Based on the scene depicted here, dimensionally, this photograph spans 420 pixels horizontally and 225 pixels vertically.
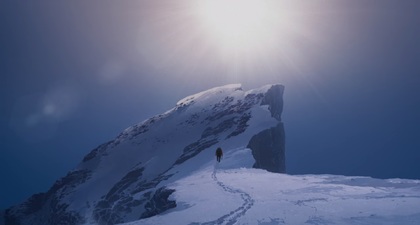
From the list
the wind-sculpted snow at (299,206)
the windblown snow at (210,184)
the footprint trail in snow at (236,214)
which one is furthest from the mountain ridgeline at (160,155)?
the footprint trail in snow at (236,214)

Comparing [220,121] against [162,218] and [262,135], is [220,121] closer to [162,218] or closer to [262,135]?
[262,135]

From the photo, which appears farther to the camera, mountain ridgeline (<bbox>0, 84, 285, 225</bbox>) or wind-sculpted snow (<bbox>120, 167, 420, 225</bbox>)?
mountain ridgeline (<bbox>0, 84, 285, 225</bbox>)

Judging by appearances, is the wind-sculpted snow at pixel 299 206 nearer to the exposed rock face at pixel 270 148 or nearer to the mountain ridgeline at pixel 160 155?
the mountain ridgeline at pixel 160 155

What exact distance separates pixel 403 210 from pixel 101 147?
344ft

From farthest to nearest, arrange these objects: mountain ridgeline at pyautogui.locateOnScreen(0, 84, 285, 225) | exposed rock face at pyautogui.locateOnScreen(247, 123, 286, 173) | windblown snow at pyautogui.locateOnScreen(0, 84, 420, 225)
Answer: exposed rock face at pyautogui.locateOnScreen(247, 123, 286, 173)
mountain ridgeline at pyautogui.locateOnScreen(0, 84, 285, 225)
windblown snow at pyautogui.locateOnScreen(0, 84, 420, 225)

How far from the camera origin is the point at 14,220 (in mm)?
106500

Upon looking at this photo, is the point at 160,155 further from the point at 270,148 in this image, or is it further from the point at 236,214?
the point at 236,214

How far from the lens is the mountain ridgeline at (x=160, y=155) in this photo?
196 feet

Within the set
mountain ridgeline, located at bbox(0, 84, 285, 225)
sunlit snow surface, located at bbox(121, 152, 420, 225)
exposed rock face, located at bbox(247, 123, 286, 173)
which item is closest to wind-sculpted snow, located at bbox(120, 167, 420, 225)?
sunlit snow surface, located at bbox(121, 152, 420, 225)

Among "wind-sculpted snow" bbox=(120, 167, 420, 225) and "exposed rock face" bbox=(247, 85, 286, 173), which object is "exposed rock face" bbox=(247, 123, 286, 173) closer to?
"exposed rock face" bbox=(247, 85, 286, 173)

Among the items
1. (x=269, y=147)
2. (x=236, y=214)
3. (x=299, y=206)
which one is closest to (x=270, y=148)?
(x=269, y=147)

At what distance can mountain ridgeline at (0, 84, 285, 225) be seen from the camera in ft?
196

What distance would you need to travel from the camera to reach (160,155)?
8062 centimetres

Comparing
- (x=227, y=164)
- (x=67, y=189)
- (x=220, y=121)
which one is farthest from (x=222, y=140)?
(x=67, y=189)
